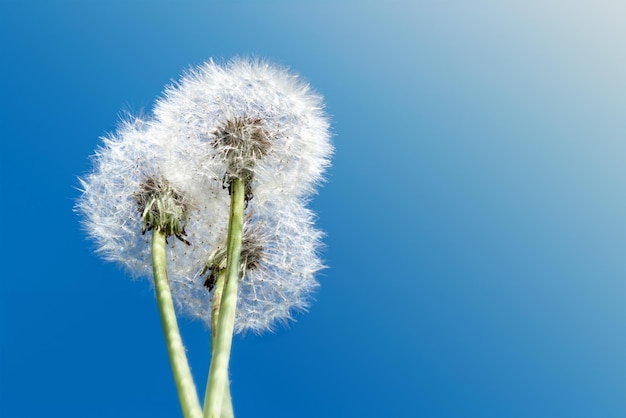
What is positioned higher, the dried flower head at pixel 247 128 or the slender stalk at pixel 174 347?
the dried flower head at pixel 247 128

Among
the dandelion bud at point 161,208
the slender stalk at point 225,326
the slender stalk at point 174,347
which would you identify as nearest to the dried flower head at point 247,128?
the dandelion bud at point 161,208

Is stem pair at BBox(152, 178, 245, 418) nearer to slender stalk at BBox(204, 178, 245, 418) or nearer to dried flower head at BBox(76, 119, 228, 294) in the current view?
slender stalk at BBox(204, 178, 245, 418)

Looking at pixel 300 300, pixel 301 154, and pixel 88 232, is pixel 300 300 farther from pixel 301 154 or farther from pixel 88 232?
pixel 88 232

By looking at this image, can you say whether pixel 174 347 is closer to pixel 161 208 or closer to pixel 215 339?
pixel 215 339

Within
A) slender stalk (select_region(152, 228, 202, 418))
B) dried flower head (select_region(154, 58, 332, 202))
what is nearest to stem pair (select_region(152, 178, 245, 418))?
slender stalk (select_region(152, 228, 202, 418))

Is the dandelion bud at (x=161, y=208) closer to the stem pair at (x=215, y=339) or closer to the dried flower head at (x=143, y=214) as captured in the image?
the dried flower head at (x=143, y=214)

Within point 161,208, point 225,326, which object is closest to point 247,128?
point 161,208
